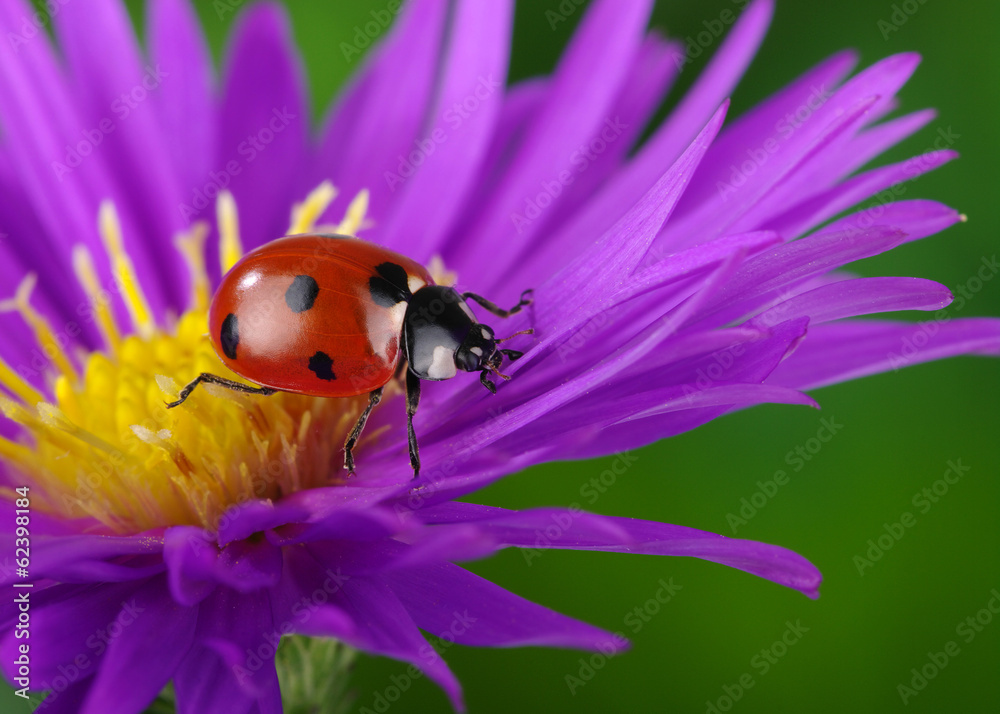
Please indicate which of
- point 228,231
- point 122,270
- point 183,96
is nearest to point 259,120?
point 183,96

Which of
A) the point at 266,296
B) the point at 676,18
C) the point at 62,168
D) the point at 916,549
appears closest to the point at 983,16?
the point at 676,18

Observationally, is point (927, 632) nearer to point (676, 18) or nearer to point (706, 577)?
point (706, 577)

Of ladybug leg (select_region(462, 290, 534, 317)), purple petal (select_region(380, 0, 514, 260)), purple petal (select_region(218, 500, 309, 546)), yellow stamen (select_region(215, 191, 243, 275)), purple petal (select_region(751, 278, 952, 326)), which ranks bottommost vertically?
purple petal (select_region(218, 500, 309, 546))

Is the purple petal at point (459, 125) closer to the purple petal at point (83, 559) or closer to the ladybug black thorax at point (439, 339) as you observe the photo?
the ladybug black thorax at point (439, 339)

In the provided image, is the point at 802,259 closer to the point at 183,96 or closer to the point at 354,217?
the point at 354,217

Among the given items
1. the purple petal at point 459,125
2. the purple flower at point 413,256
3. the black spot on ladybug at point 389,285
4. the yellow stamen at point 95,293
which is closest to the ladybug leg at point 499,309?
the purple flower at point 413,256

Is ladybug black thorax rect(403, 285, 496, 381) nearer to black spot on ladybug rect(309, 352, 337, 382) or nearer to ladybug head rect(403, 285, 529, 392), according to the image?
ladybug head rect(403, 285, 529, 392)

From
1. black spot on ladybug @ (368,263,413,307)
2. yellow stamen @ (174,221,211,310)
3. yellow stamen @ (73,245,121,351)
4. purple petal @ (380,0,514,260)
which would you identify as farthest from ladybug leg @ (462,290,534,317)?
yellow stamen @ (73,245,121,351)
